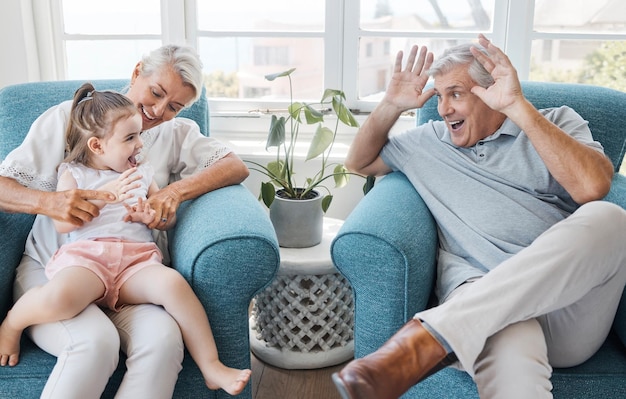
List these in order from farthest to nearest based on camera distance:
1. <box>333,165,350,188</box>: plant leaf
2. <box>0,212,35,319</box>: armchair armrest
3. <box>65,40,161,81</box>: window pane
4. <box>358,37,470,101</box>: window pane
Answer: <box>65,40,161,81</box>: window pane → <box>358,37,470,101</box>: window pane → <box>333,165,350,188</box>: plant leaf → <box>0,212,35,319</box>: armchair armrest

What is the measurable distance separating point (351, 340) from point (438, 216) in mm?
664

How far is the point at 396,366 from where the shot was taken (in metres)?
1.32

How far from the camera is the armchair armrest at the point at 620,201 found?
61.8 inches

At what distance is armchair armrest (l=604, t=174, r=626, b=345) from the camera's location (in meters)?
1.57

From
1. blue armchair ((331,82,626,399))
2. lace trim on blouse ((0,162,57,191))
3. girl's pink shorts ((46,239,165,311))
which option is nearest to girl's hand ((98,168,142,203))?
girl's pink shorts ((46,239,165,311))

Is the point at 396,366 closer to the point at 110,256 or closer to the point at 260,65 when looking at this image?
the point at 110,256

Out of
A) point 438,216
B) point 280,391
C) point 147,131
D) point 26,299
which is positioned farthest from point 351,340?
point 26,299

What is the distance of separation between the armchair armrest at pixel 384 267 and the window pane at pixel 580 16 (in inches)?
51.1

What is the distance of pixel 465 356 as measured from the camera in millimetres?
1361

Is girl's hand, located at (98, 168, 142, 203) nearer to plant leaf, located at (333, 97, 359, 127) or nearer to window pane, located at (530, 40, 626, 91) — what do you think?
plant leaf, located at (333, 97, 359, 127)

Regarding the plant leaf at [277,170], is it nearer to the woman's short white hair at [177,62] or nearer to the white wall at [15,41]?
the woman's short white hair at [177,62]

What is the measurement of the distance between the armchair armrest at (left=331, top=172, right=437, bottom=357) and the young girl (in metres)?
0.31

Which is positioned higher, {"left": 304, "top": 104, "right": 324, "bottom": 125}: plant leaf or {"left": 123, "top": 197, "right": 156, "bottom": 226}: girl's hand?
{"left": 304, "top": 104, "right": 324, "bottom": 125}: plant leaf

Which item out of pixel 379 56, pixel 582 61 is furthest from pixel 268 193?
pixel 582 61
